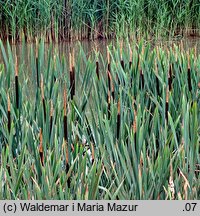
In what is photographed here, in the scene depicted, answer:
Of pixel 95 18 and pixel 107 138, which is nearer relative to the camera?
pixel 107 138

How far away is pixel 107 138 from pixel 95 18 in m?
6.71

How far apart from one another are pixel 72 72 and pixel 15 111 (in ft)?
1.22

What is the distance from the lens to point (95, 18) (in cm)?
877

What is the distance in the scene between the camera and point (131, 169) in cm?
204

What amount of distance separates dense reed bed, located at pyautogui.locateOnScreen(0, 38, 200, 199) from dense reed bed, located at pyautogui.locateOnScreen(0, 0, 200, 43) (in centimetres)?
502

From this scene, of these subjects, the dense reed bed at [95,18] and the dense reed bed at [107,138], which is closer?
the dense reed bed at [107,138]

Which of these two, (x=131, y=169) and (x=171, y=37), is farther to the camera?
(x=171, y=37)

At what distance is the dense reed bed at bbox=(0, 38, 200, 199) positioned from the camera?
1.95 metres

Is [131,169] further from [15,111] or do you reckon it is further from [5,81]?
[5,81]

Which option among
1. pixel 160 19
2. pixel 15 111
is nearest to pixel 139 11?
pixel 160 19

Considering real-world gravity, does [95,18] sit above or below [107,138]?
above

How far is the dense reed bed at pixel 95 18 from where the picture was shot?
27.1ft

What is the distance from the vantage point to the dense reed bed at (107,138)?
6.41ft

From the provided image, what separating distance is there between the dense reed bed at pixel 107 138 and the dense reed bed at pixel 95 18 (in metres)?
5.02
